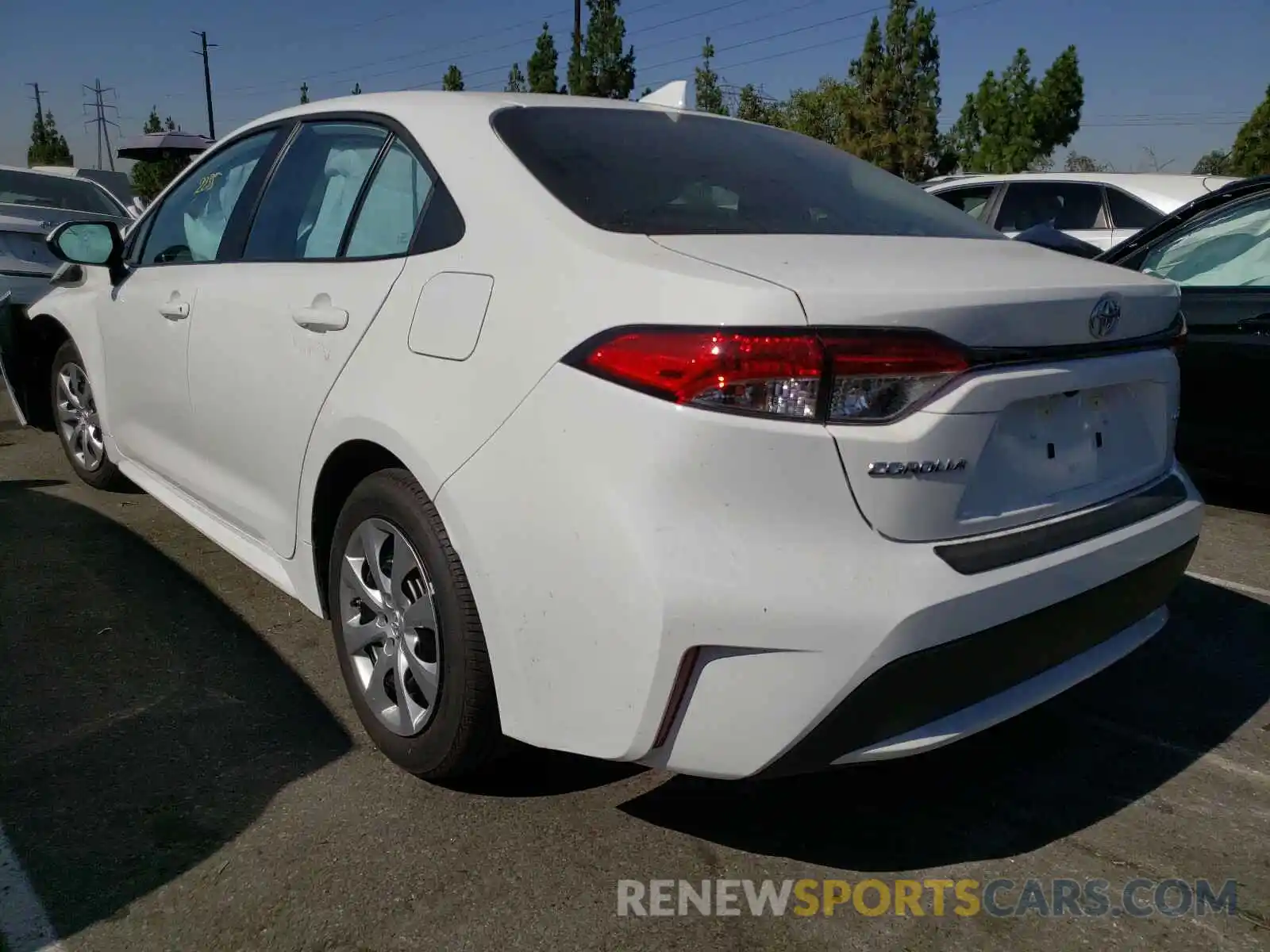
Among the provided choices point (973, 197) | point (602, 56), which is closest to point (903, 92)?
point (602, 56)

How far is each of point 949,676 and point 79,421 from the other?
4.21 m

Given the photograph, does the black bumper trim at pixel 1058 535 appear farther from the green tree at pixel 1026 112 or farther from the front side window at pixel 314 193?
the green tree at pixel 1026 112

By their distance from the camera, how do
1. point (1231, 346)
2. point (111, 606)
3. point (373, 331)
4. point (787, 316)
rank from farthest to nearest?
point (1231, 346) < point (111, 606) < point (373, 331) < point (787, 316)

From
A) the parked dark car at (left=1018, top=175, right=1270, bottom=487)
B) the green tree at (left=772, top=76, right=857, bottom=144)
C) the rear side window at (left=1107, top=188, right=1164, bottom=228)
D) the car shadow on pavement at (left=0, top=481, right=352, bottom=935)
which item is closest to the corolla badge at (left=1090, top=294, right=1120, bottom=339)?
the car shadow on pavement at (left=0, top=481, right=352, bottom=935)

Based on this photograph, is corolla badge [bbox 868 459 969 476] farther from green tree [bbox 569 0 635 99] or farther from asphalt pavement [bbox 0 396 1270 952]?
green tree [bbox 569 0 635 99]

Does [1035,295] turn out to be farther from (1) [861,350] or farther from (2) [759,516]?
(2) [759,516]

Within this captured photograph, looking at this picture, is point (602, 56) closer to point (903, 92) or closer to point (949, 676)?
point (903, 92)

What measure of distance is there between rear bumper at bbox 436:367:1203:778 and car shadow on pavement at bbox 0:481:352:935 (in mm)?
908

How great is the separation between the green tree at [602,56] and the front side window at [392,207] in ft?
111

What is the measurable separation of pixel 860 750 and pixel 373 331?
1410 millimetres

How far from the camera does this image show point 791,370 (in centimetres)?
178

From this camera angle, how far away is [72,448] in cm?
481

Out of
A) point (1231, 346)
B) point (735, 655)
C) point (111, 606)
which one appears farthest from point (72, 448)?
point (1231, 346)

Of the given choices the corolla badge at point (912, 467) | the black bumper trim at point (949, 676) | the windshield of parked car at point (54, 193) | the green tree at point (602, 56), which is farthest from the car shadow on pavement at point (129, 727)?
the green tree at point (602, 56)
